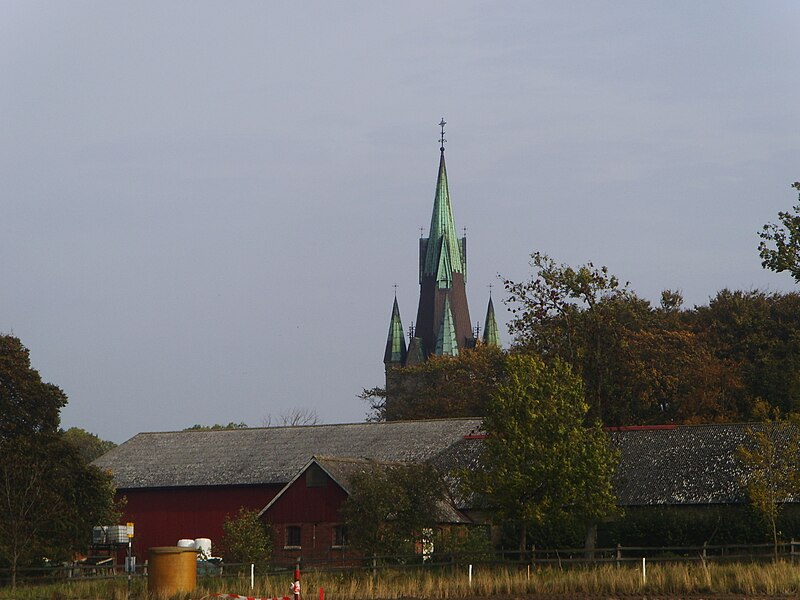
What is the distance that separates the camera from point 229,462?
63.3 m

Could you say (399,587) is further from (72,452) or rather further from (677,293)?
(677,293)

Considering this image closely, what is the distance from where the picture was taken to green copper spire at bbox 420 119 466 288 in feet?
513

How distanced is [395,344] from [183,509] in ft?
318

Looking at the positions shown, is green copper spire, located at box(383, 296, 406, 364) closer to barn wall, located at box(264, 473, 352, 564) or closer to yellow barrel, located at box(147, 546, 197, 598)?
barn wall, located at box(264, 473, 352, 564)

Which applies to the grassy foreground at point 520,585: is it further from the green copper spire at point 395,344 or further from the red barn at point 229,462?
the green copper spire at point 395,344

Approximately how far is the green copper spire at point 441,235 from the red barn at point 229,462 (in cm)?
9070

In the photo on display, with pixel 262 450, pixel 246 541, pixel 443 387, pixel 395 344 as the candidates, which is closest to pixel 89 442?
pixel 395 344

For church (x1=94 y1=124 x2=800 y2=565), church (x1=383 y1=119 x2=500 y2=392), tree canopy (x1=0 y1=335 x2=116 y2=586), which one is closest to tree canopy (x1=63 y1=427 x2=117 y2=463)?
church (x1=383 y1=119 x2=500 y2=392)

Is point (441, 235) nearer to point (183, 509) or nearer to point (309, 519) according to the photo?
point (183, 509)

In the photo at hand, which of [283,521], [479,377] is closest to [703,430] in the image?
[283,521]

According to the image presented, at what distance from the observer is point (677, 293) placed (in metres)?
86.9

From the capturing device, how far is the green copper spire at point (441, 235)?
156250mm

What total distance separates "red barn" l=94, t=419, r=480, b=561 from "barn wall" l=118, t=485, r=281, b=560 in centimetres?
5

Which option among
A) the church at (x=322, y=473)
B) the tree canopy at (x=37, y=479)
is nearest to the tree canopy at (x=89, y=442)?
the church at (x=322, y=473)
